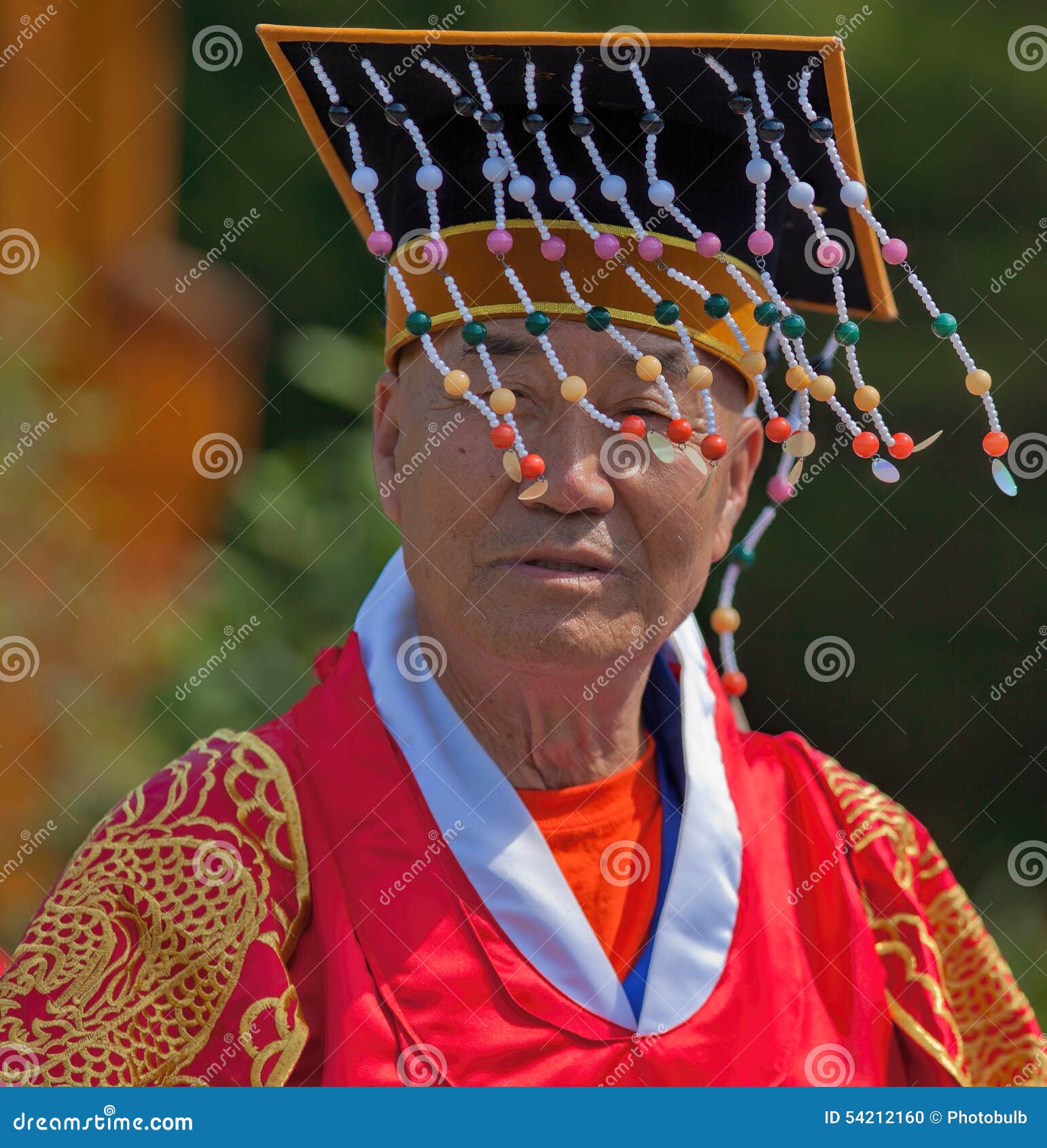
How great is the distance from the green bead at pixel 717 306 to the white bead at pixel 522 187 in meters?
0.29

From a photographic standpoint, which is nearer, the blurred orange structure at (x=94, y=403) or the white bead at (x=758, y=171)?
the white bead at (x=758, y=171)

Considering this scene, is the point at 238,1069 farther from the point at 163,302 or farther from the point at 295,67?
the point at 163,302

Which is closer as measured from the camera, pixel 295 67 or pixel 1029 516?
pixel 295 67

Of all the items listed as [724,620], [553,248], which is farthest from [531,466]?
Answer: [724,620]

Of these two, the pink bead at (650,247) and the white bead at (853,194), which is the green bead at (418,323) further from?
the white bead at (853,194)

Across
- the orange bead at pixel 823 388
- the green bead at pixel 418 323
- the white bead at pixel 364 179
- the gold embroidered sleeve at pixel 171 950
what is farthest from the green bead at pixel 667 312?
the gold embroidered sleeve at pixel 171 950

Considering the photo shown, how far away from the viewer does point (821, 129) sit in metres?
1.93

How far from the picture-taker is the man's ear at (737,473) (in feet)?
7.33

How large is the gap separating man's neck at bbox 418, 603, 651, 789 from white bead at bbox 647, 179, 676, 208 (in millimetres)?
641

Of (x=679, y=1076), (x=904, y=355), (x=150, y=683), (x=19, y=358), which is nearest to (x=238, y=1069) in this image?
(x=679, y=1076)

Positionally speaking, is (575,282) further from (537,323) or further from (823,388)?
(823,388)

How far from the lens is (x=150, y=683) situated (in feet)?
12.0

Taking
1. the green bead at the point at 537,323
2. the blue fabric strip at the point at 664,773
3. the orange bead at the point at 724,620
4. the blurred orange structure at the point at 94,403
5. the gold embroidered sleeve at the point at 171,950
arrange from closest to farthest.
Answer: the gold embroidered sleeve at the point at 171,950, the green bead at the point at 537,323, the blue fabric strip at the point at 664,773, the orange bead at the point at 724,620, the blurred orange structure at the point at 94,403

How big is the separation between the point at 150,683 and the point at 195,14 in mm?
1848
